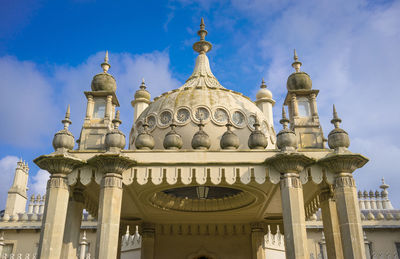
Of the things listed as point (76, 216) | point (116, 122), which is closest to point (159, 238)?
point (76, 216)

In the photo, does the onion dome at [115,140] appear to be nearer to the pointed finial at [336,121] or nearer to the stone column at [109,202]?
the stone column at [109,202]

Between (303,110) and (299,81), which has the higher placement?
(299,81)

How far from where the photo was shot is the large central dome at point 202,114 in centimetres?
1889

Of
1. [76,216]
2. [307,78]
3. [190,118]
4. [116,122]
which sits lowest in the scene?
[76,216]

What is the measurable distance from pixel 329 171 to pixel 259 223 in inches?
347

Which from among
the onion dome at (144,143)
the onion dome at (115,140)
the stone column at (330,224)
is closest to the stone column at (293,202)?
the stone column at (330,224)

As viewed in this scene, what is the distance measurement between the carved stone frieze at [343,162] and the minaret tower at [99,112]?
1025cm

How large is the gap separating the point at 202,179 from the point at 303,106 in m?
7.60

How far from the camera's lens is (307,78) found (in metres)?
19.7

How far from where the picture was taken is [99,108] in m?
19.4

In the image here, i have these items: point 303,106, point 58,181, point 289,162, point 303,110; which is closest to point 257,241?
point 303,110

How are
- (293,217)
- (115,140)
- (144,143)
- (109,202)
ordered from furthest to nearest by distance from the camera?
(144,143)
(115,140)
(109,202)
(293,217)

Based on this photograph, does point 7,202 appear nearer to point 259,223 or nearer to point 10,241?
point 10,241

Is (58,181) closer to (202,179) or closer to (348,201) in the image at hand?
(202,179)
